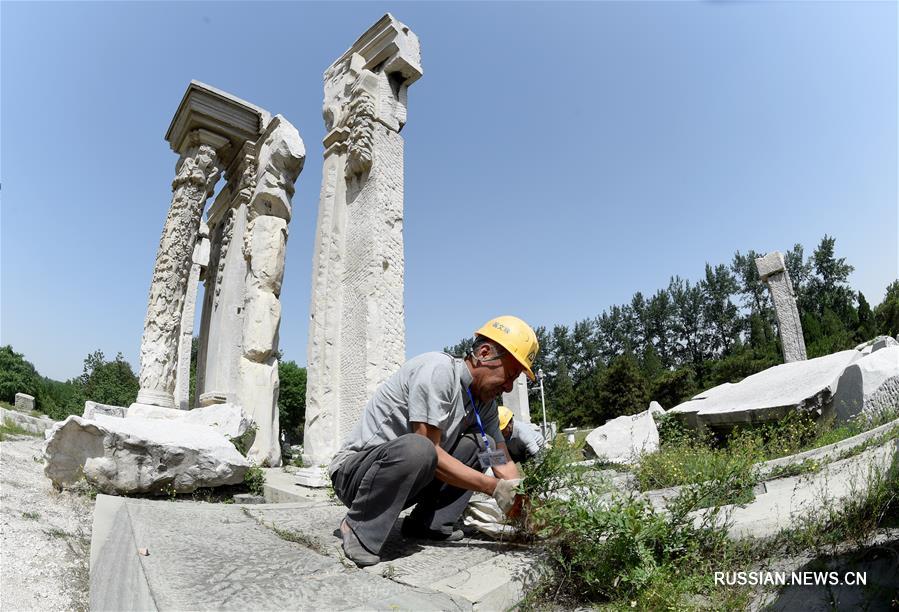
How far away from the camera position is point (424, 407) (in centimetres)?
219

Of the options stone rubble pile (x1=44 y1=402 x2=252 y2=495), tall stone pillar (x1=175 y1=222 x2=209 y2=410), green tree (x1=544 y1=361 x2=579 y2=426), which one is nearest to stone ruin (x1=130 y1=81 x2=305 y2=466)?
stone rubble pile (x1=44 y1=402 x2=252 y2=495)

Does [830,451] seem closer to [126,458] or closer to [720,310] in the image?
[126,458]

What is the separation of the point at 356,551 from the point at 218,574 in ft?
1.78

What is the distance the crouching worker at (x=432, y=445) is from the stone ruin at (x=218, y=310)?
223cm

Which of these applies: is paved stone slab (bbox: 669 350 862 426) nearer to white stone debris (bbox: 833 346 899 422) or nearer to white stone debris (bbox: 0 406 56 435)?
white stone debris (bbox: 833 346 899 422)

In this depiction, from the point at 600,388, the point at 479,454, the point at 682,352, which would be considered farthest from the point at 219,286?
the point at 682,352

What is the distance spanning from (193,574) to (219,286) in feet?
26.1

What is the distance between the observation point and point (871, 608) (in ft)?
4.85

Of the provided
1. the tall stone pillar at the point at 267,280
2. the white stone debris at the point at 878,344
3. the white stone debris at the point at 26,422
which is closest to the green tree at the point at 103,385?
the white stone debris at the point at 26,422

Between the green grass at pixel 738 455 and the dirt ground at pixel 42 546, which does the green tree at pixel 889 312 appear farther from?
the dirt ground at pixel 42 546

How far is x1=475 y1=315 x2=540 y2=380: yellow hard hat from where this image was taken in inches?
88.9

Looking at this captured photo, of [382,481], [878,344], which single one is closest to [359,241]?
[382,481]

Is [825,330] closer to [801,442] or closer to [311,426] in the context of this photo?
[801,442]

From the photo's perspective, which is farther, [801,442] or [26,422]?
[26,422]
